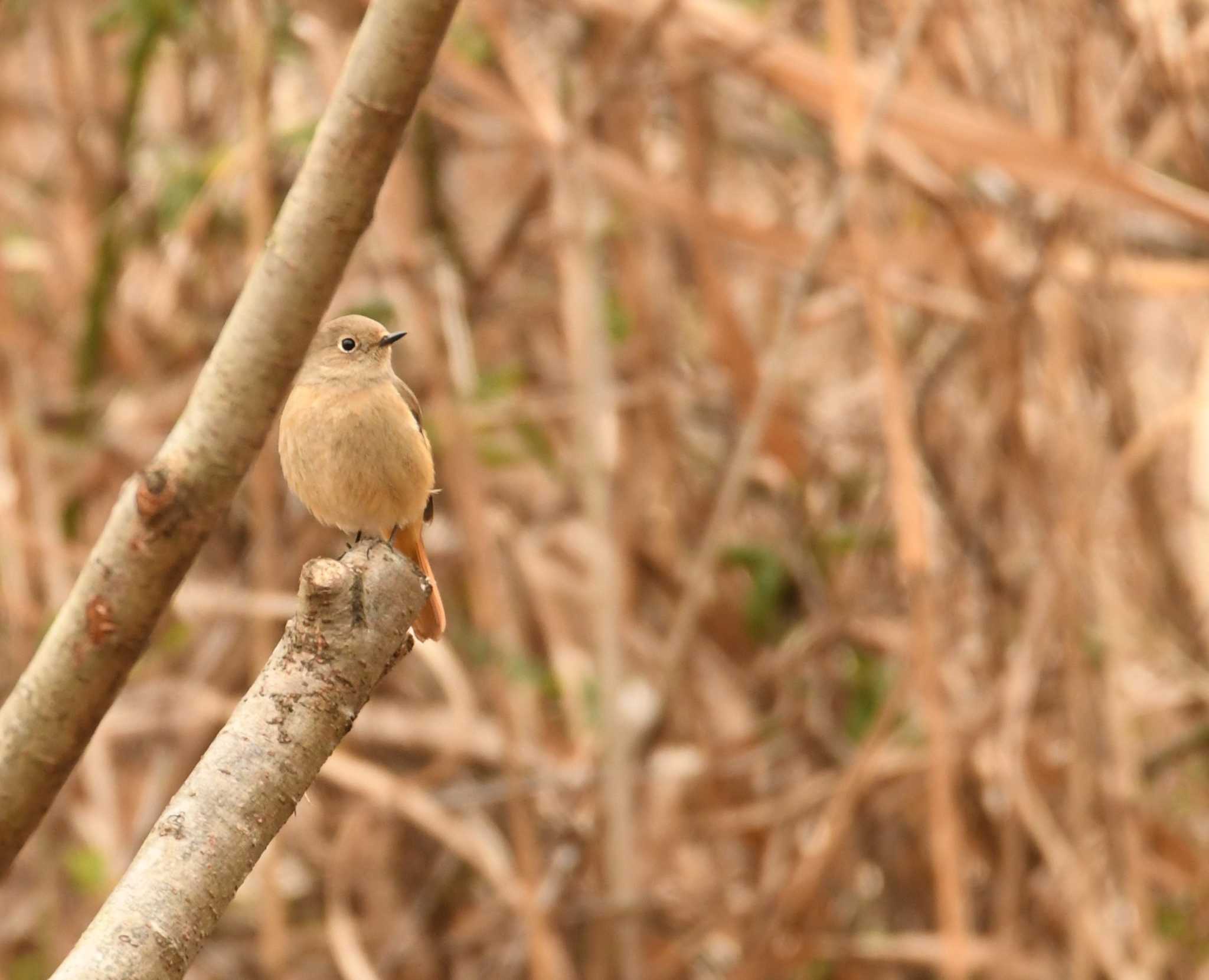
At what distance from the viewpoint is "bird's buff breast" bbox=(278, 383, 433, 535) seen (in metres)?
1.81

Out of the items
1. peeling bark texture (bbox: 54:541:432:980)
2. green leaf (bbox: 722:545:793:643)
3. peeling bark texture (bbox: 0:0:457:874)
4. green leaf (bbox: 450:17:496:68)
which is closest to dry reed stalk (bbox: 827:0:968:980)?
green leaf (bbox: 450:17:496:68)

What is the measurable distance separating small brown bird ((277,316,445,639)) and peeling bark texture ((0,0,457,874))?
368 mm

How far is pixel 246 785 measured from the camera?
109cm

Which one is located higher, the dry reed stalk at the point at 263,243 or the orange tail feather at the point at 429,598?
the dry reed stalk at the point at 263,243

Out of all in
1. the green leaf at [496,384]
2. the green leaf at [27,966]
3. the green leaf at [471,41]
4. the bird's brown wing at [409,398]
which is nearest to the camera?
the bird's brown wing at [409,398]

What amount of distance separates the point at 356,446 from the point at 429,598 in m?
0.35

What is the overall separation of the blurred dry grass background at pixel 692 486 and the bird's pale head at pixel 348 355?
125 cm

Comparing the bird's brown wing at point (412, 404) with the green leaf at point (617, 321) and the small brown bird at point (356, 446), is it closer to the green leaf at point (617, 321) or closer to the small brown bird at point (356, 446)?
the small brown bird at point (356, 446)

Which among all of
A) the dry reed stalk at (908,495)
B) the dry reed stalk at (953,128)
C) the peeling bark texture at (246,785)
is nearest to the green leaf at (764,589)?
the dry reed stalk at (908,495)

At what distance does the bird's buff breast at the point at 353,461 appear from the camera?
71.1 inches

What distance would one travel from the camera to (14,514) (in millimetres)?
3777

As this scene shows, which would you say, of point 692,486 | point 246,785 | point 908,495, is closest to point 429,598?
point 246,785

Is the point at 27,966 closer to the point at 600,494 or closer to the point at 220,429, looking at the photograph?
the point at 600,494

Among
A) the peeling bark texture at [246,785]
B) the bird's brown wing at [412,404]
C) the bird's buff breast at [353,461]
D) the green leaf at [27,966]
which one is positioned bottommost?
the peeling bark texture at [246,785]
